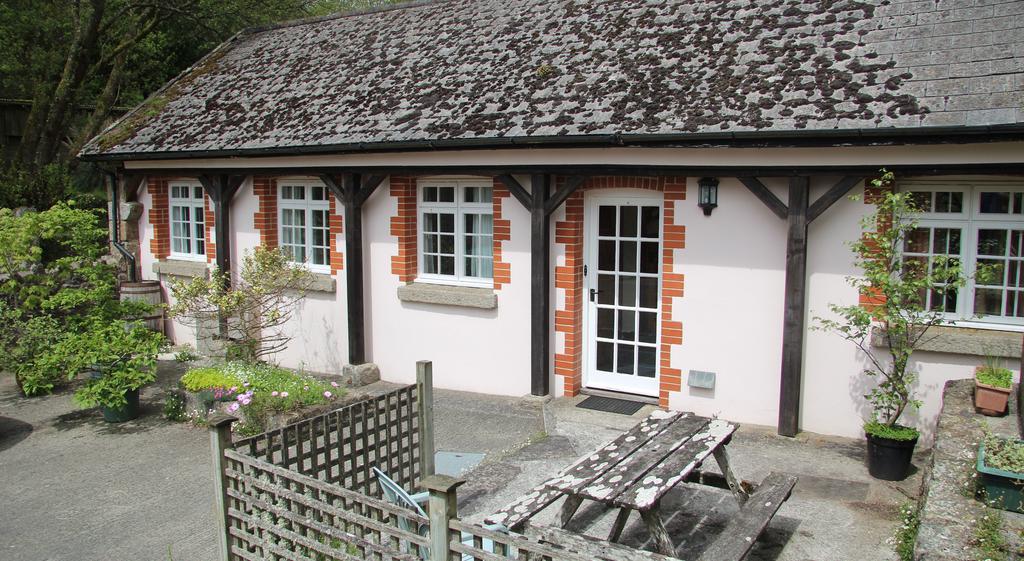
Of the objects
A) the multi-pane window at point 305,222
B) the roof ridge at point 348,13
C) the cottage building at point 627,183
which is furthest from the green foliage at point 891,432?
the roof ridge at point 348,13

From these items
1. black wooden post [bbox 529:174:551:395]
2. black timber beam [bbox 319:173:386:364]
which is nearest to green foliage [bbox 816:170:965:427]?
black wooden post [bbox 529:174:551:395]

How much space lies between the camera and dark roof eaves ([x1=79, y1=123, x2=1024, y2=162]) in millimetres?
6324

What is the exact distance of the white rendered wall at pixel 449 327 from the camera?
30.2 ft

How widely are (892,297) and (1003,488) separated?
2.44 m

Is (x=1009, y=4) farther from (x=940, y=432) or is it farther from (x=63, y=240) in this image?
(x=63, y=240)

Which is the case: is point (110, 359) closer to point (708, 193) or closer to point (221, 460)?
point (221, 460)

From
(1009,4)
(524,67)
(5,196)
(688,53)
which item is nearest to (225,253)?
(524,67)

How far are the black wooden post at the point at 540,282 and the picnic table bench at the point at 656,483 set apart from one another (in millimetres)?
3177

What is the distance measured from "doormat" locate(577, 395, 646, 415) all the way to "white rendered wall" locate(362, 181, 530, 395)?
87 cm

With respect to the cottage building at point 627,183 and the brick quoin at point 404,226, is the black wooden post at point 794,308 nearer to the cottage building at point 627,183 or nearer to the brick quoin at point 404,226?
the cottage building at point 627,183

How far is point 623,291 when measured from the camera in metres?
8.73

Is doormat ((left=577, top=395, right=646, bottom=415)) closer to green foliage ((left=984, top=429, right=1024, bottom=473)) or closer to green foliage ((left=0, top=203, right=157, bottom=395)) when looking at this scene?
green foliage ((left=984, top=429, right=1024, bottom=473))

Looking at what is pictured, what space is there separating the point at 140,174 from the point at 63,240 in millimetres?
3962

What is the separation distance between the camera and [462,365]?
9.78 m
